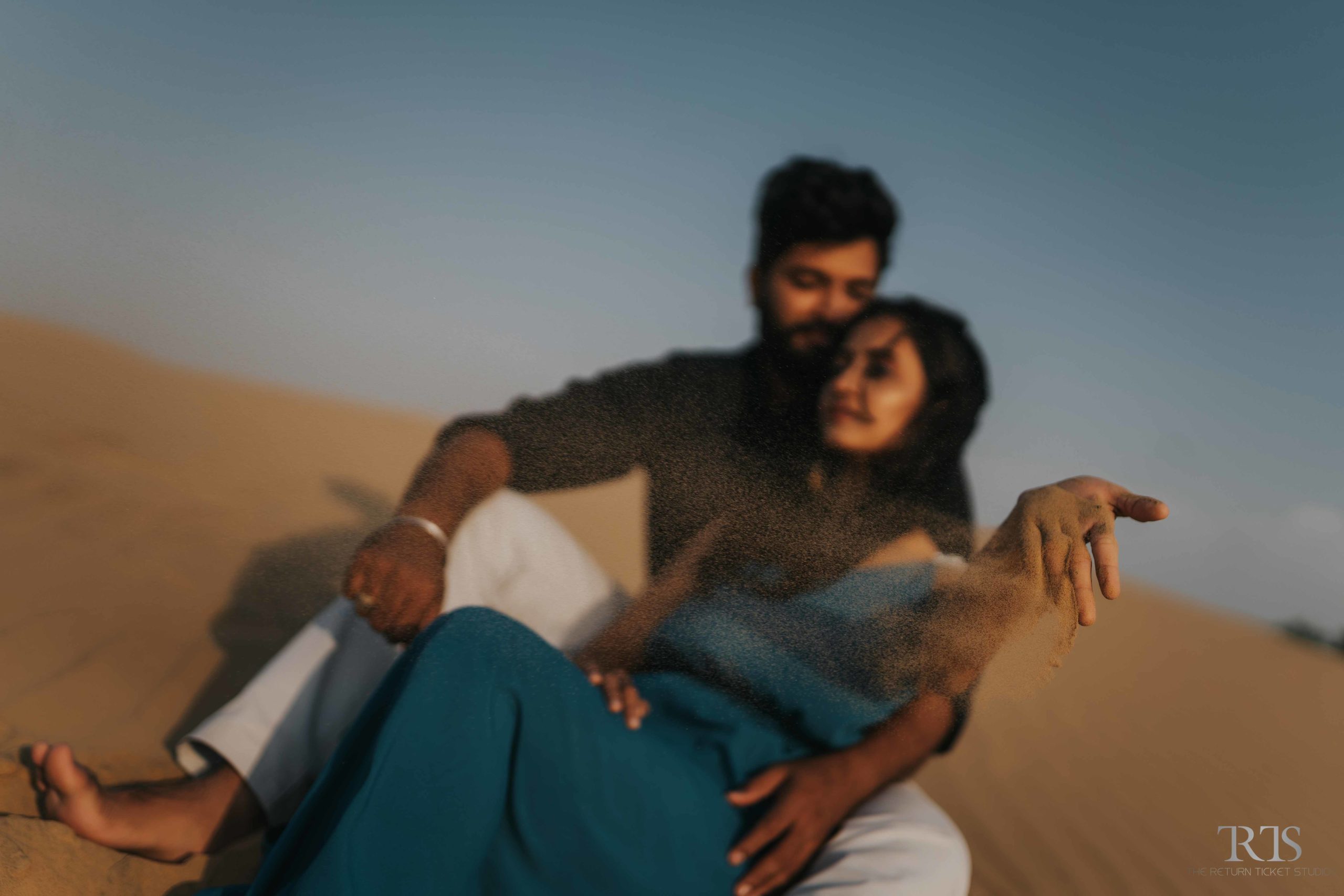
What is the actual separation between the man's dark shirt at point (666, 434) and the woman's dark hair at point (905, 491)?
0.56 feet

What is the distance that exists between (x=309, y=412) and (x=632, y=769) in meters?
12.7

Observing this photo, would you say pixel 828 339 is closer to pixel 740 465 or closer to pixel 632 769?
pixel 740 465

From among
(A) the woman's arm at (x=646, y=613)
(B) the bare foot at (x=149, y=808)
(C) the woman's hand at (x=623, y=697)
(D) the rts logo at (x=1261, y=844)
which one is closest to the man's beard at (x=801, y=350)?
(A) the woman's arm at (x=646, y=613)

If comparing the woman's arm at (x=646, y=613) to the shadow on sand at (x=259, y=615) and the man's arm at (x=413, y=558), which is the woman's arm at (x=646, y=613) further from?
the shadow on sand at (x=259, y=615)

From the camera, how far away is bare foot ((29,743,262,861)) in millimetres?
1593

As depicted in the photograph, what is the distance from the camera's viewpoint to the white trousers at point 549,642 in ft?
5.06

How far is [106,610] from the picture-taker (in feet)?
Answer: 8.85

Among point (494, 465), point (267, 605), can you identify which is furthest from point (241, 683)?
point (494, 465)

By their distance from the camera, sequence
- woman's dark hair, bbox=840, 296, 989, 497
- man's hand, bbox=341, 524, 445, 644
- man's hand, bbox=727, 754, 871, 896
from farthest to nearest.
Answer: woman's dark hair, bbox=840, 296, 989, 497 → man's hand, bbox=341, 524, 445, 644 → man's hand, bbox=727, 754, 871, 896

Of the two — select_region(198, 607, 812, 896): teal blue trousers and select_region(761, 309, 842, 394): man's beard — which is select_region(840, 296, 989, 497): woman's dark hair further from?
select_region(198, 607, 812, 896): teal blue trousers

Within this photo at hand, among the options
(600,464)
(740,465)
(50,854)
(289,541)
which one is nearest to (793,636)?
(740,465)

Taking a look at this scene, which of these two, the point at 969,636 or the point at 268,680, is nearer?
the point at 969,636

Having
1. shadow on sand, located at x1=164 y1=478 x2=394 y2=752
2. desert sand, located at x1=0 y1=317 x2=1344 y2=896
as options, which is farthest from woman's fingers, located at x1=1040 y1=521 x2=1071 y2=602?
shadow on sand, located at x1=164 y1=478 x2=394 y2=752

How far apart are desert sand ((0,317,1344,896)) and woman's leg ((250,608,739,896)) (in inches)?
23.6
